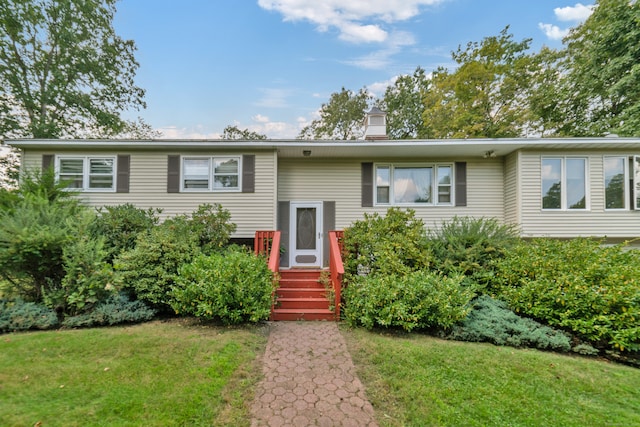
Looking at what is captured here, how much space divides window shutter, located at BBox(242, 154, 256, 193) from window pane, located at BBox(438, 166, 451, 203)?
17.2 feet

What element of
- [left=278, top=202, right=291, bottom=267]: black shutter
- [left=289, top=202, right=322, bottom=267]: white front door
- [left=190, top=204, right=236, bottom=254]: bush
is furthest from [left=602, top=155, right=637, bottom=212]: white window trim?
[left=190, top=204, right=236, bottom=254]: bush

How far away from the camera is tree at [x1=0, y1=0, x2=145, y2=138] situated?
1219cm

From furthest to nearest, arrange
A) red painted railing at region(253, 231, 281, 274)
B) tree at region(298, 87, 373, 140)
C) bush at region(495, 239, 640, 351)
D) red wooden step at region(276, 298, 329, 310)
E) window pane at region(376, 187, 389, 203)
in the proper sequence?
tree at region(298, 87, 373, 140)
window pane at region(376, 187, 389, 203)
red painted railing at region(253, 231, 281, 274)
red wooden step at region(276, 298, 329, 310)
bush at region(495, 239, 640, 351)

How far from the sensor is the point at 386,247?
5445 mm

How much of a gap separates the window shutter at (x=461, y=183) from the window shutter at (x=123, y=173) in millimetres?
9046

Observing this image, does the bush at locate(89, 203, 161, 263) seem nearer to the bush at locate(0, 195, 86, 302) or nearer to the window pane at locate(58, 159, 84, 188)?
the bush at locate(0, 195, 86, 302)

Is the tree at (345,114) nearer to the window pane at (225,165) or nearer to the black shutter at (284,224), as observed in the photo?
the black shutter at (284,224)

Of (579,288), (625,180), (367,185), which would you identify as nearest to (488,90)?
(625,180)

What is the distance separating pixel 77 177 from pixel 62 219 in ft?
9.13

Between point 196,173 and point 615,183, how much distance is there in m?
11.0

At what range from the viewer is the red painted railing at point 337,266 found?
5133mm

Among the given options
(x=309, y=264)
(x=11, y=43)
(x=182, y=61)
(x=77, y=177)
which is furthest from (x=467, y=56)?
(x=11, y=43)

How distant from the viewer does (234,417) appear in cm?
253

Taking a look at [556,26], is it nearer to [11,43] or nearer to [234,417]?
[234,417]
